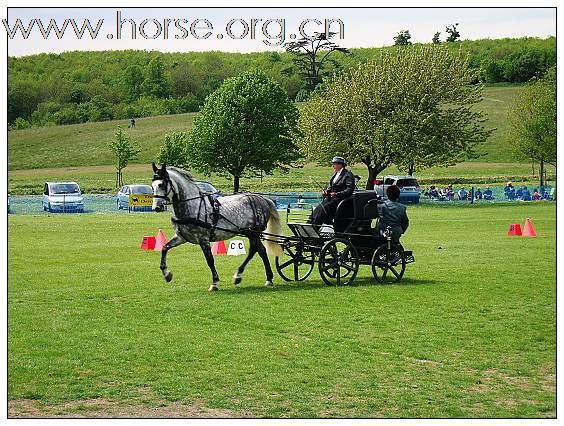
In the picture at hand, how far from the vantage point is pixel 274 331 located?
12531 millimetres

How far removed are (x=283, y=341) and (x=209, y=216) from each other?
4176 mm

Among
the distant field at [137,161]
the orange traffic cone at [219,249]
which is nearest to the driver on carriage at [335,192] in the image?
the orange traffic cone at [219,249]

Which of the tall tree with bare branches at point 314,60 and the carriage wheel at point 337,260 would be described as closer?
the carriage wheel at point 337,260

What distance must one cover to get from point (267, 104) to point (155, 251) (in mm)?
30525

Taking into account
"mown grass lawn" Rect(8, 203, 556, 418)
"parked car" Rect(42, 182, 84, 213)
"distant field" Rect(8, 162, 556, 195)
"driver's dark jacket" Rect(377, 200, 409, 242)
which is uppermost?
"distant field" Rect(8, 162, 556, 195)

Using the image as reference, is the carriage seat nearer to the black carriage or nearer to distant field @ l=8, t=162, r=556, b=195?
the black carriage

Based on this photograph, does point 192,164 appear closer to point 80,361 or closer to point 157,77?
point 157,77

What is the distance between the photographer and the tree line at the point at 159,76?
50.6 metres

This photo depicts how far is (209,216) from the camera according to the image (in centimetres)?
1562

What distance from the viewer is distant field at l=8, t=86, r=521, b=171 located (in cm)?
6162

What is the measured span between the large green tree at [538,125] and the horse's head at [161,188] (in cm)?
4005

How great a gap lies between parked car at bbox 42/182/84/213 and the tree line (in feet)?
20.7

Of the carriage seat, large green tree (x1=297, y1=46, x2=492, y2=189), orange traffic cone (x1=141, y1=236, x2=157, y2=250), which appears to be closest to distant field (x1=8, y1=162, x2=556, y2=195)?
large green tree (x1=297, y1=46, x2=492, y2=189)

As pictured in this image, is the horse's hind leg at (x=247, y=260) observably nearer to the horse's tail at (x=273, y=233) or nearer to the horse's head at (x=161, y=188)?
the horse's tail at (x=273, y=233)
